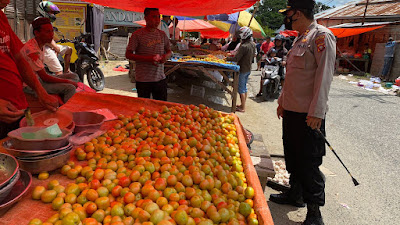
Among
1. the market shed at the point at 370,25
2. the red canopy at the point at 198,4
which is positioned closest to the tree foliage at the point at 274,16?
the market shed at the point at 370,25

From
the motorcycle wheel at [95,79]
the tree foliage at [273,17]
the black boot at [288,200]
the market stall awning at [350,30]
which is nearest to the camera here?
the black boot at [288,200]

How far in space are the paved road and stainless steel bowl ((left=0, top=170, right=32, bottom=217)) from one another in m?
2.63

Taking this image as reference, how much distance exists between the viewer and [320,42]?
2.47 metres

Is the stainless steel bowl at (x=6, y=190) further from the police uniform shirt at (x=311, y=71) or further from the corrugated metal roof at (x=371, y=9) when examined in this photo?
the corrugated metal roof at (x=371, y=9)

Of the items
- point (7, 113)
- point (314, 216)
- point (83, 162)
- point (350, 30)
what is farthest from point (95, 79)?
point (350, 30)

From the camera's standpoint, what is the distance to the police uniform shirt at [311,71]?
96.7 inches

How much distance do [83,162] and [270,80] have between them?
787cm

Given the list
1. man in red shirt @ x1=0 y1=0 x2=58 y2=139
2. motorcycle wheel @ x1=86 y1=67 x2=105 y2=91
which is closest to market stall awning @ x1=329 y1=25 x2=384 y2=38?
motorcycle wheel @ x1=86 y1=67 x2=105 y2=91

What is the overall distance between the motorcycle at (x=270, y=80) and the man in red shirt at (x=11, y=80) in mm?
7623

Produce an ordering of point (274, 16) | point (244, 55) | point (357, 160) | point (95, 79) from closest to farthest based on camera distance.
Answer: point (357, 160) → point (244, 55) → point (95, 79) → point (274, 16)

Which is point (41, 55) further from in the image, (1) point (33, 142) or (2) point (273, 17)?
(2) point (273, 17)

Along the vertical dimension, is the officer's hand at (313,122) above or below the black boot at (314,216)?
above

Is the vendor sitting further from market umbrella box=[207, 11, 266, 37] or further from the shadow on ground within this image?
market umbrella box=[207, 11, 266, 37]

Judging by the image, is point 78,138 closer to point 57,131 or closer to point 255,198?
point 57,131
